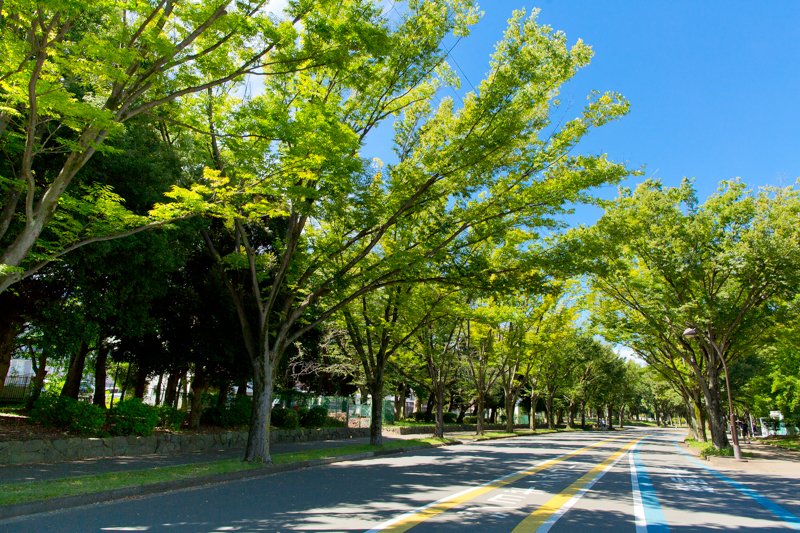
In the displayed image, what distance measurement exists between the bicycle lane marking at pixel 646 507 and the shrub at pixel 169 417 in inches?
583

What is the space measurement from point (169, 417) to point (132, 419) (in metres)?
2.72

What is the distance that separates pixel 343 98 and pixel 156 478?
9.82m

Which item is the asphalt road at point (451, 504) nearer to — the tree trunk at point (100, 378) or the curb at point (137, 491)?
the curb at point (137, 491)

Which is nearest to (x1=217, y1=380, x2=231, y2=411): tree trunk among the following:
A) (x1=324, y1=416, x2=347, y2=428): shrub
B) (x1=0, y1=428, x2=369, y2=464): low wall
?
(x1=0, y1=428, x2=369, y2=464): low wall

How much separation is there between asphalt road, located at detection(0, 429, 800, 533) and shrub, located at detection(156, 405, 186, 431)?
7611mm

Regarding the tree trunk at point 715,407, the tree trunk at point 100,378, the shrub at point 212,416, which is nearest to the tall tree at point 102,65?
the tree trunk at point 100,378

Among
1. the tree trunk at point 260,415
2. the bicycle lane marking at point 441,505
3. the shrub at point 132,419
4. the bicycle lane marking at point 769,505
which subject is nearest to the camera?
the bicycle lane marking at point 441,505

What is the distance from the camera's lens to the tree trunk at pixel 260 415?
12.8 m

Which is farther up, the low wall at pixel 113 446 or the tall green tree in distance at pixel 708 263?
the tall green tree in distance at pixel 708 263

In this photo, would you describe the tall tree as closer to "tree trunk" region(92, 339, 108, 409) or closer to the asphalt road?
the asphalt road

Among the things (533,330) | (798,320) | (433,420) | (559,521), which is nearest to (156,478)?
(559,521)

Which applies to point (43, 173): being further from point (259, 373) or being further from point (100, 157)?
point (259, 373)

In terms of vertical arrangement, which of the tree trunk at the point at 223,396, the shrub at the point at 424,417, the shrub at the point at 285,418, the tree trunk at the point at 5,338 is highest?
the tree trunk at the point at 5,338

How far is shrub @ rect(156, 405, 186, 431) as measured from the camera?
17.7m
